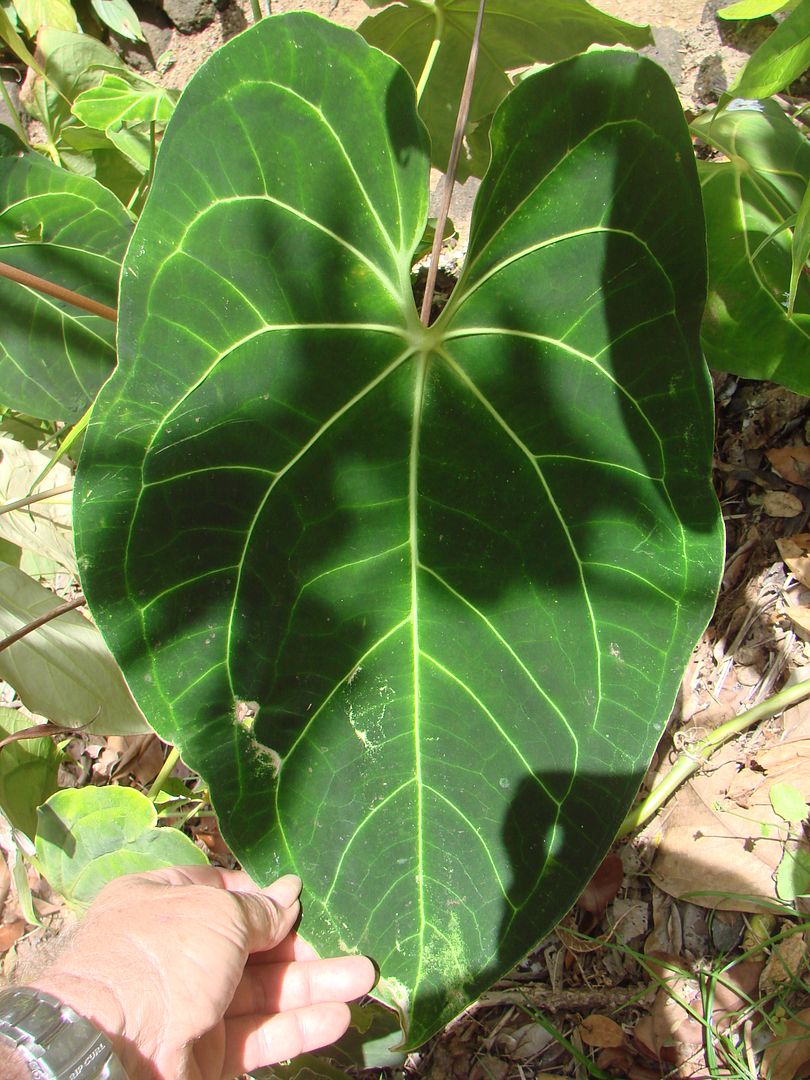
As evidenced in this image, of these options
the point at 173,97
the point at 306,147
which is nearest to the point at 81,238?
the point at 173,97

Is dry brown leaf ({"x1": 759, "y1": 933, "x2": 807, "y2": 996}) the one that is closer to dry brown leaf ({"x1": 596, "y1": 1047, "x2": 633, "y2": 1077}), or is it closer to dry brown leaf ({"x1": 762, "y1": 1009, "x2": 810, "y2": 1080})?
dry brown leaf ({"x1": 762, "y1": 1009, "x2": 810, "y2": 1080})

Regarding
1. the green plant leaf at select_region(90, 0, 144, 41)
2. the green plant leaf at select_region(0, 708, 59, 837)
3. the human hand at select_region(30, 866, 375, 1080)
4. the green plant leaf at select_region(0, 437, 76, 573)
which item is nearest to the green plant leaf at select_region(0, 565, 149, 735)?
the green plant leaf at select_region(0, 708, 59, 837)

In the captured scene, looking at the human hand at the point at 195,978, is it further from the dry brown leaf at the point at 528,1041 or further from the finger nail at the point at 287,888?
the dry brown leaf at the point at 528,1041

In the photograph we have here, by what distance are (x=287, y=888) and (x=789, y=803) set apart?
0.95 m

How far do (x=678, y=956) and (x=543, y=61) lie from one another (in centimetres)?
161

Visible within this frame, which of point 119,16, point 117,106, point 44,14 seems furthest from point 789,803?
point 119,16

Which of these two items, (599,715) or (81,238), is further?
(81,238)

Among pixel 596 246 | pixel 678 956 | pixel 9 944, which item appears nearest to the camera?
pixel 596 246

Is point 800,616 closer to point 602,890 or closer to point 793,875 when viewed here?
point 793,875

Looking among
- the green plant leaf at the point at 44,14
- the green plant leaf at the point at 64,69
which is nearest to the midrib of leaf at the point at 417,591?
the green plant leaf at the point at 64,69

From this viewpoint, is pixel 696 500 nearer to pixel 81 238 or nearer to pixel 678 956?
pixel 678 956

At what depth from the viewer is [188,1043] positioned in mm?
938

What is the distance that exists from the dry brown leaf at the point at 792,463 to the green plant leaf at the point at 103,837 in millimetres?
1228

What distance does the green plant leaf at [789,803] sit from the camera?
1.42 m
